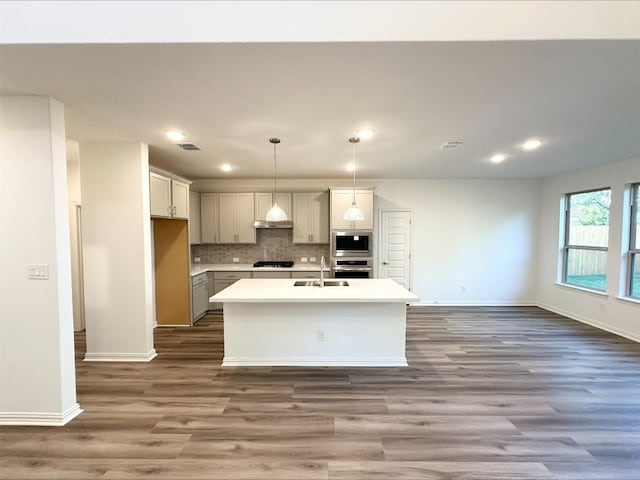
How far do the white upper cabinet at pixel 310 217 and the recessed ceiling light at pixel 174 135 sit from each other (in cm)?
268

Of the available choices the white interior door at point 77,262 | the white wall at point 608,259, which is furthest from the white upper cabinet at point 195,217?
the white wall at point 608,259

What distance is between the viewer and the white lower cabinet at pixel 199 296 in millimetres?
4957

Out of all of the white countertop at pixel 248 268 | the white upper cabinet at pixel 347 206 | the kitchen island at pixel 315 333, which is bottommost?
the kitchen island at pixel 315 333

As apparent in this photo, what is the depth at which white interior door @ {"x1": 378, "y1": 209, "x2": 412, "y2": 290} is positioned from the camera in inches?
237

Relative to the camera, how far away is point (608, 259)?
4672 mm

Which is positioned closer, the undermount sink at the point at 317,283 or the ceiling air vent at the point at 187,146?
the ceiling air vent at the point at 187,146

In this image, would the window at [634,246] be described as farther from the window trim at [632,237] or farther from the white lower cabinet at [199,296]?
the white lower cabinet at [199,296]

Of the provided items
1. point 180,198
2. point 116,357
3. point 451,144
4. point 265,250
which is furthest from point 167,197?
point 451,144

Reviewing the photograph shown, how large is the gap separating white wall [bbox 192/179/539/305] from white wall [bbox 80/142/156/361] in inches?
157

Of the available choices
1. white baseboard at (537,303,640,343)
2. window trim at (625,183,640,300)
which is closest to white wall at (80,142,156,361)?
white baseboard at (537,303,640,343)

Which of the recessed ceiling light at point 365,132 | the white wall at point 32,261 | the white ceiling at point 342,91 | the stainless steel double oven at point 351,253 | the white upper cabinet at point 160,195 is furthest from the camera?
the stainless steel double oven at point 351,253

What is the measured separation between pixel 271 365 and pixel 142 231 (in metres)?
A: 2.14

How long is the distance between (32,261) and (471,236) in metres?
6.47

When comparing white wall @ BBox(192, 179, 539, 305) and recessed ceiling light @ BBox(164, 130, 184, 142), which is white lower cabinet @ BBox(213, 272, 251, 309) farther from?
white wall @ BBox(192, 179, 539, 305)
